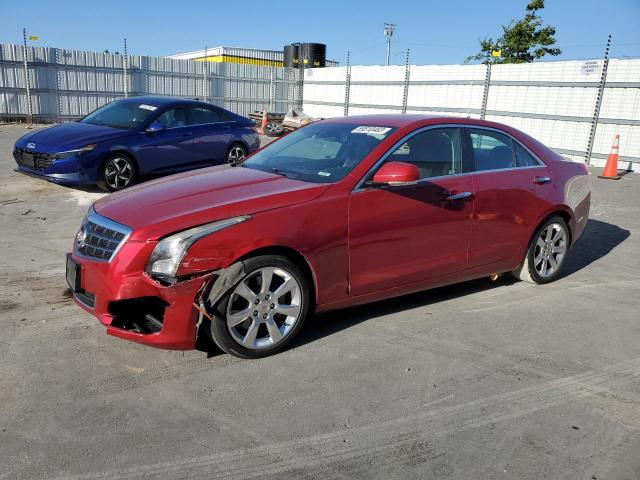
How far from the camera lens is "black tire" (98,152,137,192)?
8773mm

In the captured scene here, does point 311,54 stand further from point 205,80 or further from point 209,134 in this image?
point 209,134

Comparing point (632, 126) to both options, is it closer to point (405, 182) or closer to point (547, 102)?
point (547, 102)

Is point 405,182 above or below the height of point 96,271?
above

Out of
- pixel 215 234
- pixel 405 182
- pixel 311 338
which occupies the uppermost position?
pixel 405 182

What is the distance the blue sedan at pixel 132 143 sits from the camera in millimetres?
8477

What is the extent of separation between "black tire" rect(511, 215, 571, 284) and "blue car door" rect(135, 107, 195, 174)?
6.19 meters

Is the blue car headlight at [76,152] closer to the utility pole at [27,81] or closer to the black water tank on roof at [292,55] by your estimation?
the utility pole at [27,81]

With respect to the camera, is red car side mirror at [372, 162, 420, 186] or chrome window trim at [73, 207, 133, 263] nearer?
chrome window trim at [73, 207, 133, 263]

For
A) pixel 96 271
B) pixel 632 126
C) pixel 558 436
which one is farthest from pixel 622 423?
pixel 632 126

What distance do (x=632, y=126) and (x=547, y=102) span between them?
8.79ft

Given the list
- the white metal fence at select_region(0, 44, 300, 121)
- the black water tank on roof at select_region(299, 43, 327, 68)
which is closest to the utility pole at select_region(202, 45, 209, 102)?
the white metal fence at select_region(0, 44, 300, 121)

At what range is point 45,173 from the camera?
8.41 m

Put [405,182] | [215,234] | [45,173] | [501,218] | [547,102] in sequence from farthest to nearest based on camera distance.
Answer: [547,102] < [45,173] < [501,218] < [405,182] < [215,234]

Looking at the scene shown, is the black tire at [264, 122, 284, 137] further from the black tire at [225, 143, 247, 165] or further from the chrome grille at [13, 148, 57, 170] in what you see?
the chrome grille at [13, 148, 57, 170]
